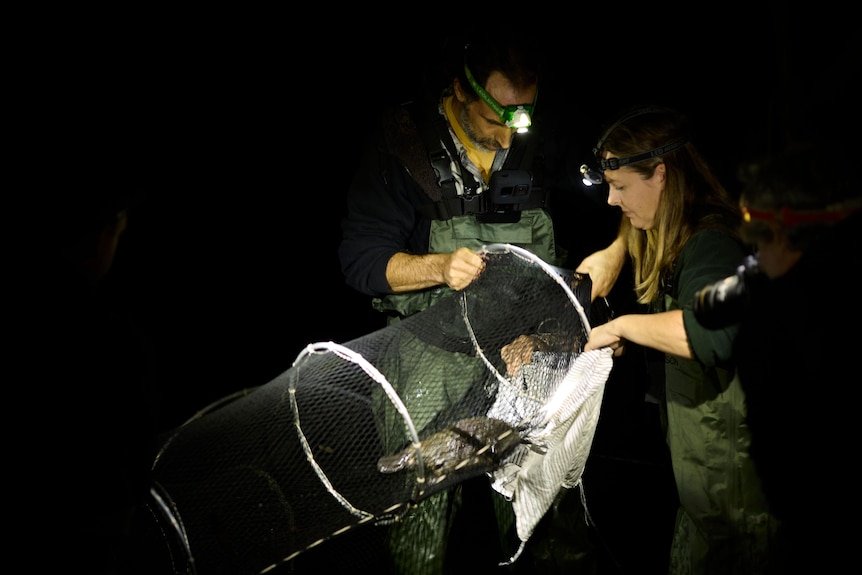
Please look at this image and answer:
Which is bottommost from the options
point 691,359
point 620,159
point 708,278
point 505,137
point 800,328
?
point 691,359

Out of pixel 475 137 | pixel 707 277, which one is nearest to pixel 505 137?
pixel 475 137

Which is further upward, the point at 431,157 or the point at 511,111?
the point at 511,111

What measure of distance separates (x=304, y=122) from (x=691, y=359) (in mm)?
2298

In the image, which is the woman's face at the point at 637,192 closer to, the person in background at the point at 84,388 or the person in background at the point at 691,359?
the person in background at the point at 691,359

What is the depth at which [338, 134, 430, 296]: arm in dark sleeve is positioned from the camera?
8.34 ft

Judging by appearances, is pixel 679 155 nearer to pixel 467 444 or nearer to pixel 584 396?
pixel 584 396

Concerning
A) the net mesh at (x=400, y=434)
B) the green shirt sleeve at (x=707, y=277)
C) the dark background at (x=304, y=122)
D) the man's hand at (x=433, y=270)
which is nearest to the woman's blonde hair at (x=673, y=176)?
the green shirt sleeve at (x=707, y=277)

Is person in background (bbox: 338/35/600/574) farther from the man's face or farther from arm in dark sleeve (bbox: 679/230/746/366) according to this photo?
arm in dark sleeve (bbox: 679/230/746/366)

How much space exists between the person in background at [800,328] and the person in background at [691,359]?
7 cm

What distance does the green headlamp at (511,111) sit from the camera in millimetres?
2389

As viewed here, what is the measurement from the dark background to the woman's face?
49 centimetres

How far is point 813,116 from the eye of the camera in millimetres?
2455

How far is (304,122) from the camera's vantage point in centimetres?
346

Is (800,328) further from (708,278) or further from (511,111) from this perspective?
(511,111)
